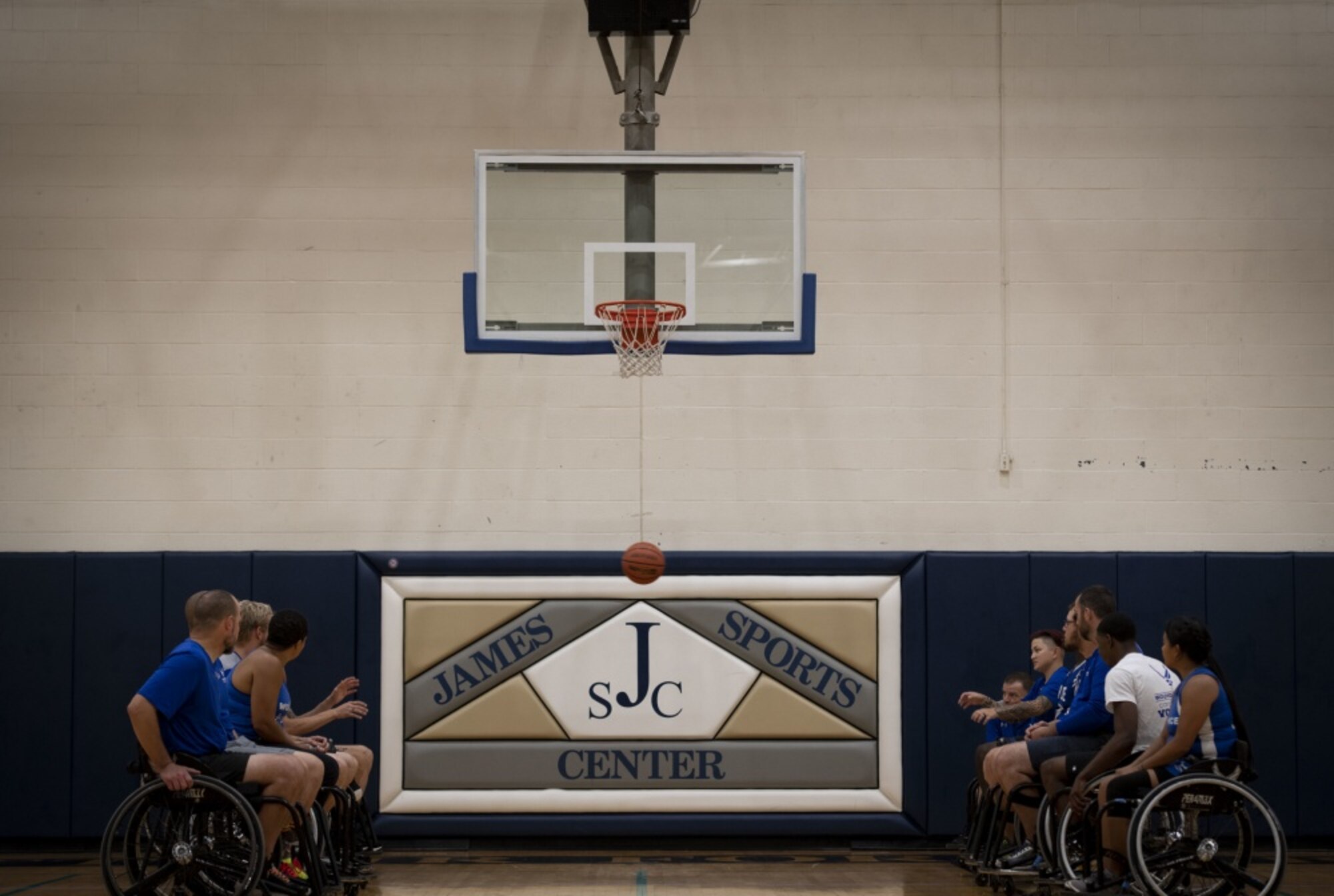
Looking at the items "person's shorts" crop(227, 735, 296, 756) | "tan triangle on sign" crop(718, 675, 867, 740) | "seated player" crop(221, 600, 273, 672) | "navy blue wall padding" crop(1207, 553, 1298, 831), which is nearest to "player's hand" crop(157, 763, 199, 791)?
"person's shorts" crop(227, 735, 296, 756)

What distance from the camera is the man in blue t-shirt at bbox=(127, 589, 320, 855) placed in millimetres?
5078

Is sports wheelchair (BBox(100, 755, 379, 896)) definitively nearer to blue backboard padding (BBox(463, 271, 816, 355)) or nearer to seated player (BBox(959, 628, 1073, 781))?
blue backboard padding (BBox(463, 271, 816, 355))

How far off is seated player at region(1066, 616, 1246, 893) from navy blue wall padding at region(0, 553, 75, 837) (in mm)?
4996

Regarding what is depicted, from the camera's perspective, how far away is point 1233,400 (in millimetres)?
7719

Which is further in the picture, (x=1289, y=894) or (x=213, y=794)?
(x=1289, y=894)

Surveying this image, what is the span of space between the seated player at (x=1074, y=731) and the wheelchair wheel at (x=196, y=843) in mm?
3096

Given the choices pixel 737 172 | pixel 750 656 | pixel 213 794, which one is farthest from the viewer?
pixel 750 656

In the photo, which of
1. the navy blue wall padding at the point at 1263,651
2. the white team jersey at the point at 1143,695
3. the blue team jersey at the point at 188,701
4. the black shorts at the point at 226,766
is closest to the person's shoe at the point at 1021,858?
the white team jersey at the point at 1143,695

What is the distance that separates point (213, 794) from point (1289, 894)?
14.5 ft

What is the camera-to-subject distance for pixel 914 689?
7500 millimetres

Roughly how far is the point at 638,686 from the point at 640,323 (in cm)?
208

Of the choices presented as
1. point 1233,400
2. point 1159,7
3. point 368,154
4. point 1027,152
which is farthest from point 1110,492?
point 368,154

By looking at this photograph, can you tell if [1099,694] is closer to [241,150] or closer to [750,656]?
[750,656]

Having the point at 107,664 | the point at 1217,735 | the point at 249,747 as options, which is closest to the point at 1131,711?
the point at 1217,735
